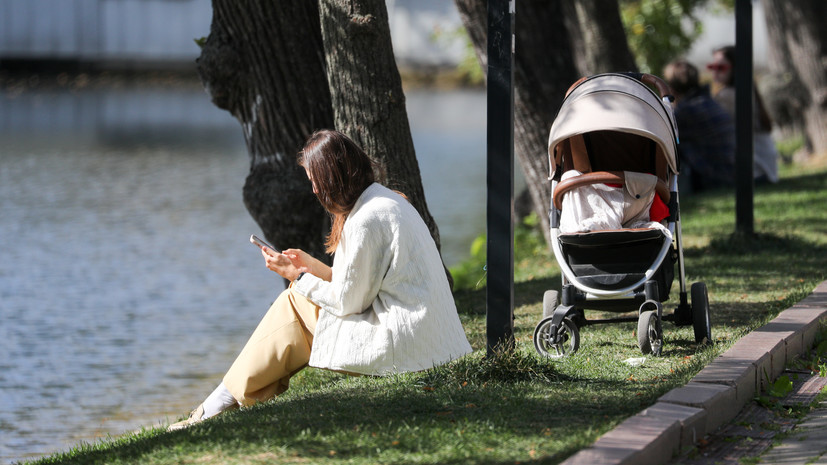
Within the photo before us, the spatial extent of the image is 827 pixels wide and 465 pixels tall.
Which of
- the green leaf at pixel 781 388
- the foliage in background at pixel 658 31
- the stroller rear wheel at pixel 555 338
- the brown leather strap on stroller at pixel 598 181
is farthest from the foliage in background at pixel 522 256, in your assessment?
the foliage in background at pixel 658 31

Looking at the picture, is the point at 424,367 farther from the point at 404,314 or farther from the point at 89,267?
the point at 89,267

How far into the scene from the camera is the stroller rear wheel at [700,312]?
584 centimetres

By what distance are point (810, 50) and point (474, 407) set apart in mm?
12139

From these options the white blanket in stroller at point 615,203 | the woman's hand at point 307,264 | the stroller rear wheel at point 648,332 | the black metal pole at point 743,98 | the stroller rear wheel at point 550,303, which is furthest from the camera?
the black metal pole at point 743,98

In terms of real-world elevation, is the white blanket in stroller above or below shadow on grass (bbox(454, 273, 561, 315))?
above

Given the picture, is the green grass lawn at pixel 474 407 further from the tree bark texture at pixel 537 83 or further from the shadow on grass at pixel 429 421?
the tree bark texture at pixel 537 83

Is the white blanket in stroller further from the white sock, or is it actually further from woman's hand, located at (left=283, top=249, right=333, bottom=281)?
the white sock

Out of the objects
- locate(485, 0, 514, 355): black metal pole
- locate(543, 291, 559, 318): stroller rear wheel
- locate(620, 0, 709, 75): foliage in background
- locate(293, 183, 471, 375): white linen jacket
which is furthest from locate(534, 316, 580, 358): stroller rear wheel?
locate(620, 0, 709, 75): foliage in background

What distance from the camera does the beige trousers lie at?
5.16m

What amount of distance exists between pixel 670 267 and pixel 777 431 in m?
1.45

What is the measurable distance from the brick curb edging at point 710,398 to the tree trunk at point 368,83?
2.49 meters

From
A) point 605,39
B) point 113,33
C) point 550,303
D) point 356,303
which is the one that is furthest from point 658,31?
point 113,33

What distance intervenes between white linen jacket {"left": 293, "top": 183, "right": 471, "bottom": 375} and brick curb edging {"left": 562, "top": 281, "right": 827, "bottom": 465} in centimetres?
120

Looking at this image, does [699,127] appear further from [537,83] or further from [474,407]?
[474,407]
